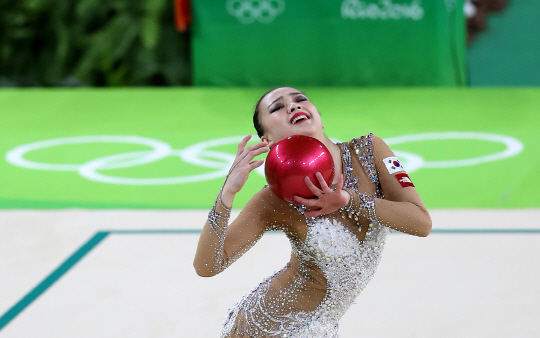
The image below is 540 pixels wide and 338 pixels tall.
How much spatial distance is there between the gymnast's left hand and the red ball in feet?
0.08

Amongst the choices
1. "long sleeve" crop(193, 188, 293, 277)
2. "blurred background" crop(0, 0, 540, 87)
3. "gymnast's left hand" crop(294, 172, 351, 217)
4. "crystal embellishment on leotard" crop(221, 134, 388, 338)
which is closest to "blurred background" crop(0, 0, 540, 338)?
"blurred background" crop(0, 0, 540, 87)

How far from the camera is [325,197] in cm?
187

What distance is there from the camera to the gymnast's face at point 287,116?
2104mm

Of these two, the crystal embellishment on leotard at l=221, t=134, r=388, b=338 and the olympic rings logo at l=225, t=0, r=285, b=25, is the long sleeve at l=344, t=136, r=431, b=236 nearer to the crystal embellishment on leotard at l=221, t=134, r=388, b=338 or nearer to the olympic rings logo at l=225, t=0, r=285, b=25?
the crystal embellishment on leotard at l=221, t=134, r=388, b=338

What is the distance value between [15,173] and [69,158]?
1.63 feet

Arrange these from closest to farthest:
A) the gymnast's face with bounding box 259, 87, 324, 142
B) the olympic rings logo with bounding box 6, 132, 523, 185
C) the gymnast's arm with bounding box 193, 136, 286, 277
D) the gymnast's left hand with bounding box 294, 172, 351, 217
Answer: the gymnast's left hand with bounding box 294, 172, 351, 217
the gymnast's arm with bounding box 193, 136, 286, 277
the gymnast's face with bounding box 259, 87, 324, 142
the olympic rings logo with bounding box 6, 132, 523, 185

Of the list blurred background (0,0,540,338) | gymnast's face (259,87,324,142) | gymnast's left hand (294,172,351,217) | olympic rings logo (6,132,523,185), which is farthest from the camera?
olympic rings logo (6,132,523,185)

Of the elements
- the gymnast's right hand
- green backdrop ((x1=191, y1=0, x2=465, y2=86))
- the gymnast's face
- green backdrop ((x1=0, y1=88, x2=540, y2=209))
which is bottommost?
green backdrop ((x1=0, y1=88, x2=540, y2=209))

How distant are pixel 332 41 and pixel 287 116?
17.1 feet

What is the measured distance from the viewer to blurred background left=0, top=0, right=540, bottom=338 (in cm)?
313

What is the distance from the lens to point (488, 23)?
7.36 m

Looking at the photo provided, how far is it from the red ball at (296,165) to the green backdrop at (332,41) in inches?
211

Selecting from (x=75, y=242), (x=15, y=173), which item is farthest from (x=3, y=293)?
(x=15, y=173)

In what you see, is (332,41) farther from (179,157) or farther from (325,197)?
(325,197)
